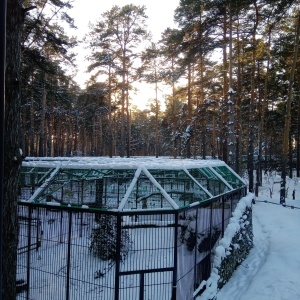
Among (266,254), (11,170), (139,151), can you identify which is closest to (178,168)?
(11,170)

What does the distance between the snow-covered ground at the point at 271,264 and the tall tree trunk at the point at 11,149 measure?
438cm

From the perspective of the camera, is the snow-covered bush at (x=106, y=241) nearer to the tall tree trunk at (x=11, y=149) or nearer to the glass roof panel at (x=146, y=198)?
the glass roof panel at (x=146, y=198)

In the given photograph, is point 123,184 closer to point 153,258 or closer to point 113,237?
point 113,237

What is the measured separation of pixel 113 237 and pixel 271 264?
166 inches

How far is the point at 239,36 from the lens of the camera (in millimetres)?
17047

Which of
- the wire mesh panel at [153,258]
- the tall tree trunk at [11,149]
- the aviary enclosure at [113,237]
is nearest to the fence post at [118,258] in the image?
the aviary enclosure at [113,237]

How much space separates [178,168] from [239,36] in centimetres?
1288

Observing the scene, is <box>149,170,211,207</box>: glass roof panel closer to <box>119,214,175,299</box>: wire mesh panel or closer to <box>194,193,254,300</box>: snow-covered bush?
<box>119,214,175,299</box>: wire mesh panel

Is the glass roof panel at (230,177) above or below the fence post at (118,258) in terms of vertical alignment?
above

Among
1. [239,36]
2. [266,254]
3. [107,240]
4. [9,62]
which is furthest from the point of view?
[239,36]

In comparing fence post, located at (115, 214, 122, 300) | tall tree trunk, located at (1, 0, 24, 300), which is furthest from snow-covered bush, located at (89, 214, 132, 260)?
tall tree trunk, located at (1, 0, 24, 300)

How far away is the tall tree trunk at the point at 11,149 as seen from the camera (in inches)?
167

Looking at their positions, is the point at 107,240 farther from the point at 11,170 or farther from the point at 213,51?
the point at 213,51

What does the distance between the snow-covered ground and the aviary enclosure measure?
0.92 metres
